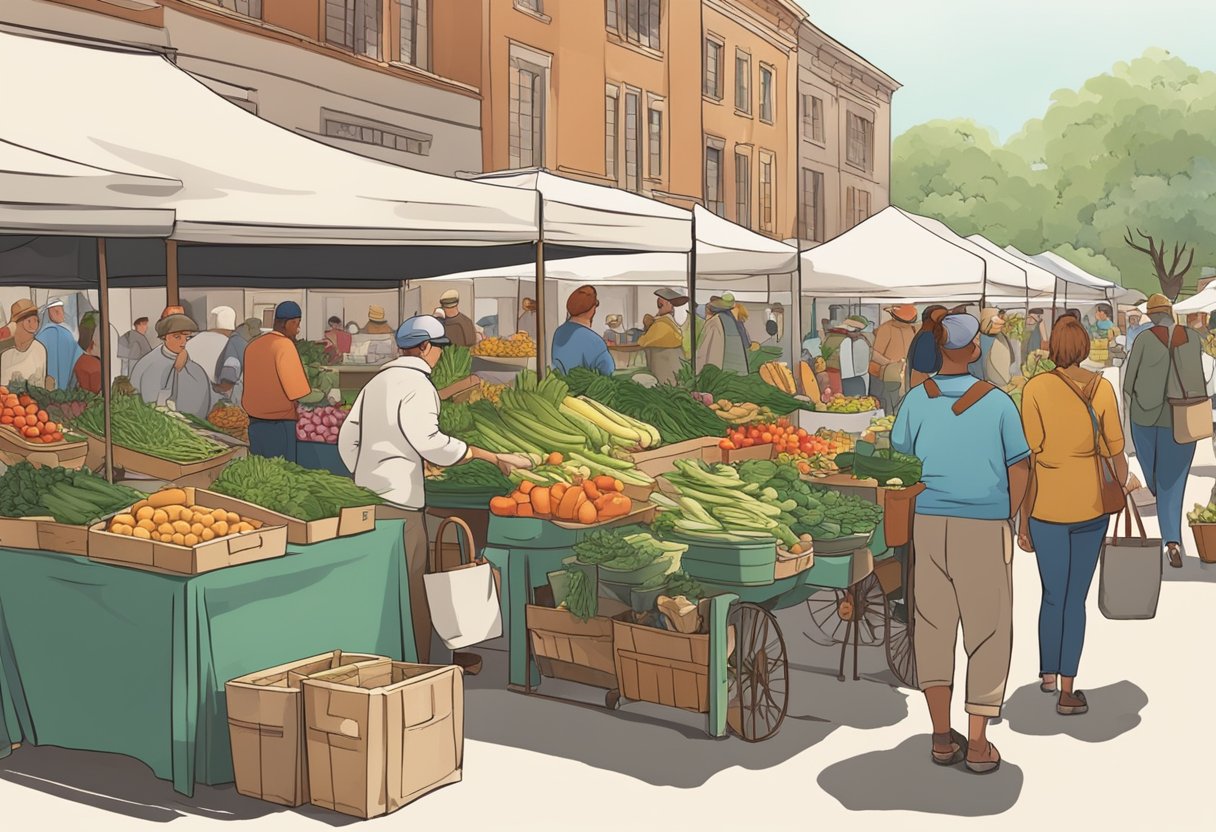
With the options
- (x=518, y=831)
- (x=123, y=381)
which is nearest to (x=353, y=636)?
(x=518, y=831)

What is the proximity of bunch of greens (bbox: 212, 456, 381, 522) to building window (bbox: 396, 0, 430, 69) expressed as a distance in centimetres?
1754

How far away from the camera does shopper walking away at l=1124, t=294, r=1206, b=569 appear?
436 inches

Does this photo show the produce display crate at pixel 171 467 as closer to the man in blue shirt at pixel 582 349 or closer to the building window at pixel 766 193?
the man in blue shirt at pixel 582 349

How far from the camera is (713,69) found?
→ 3869 centimetres

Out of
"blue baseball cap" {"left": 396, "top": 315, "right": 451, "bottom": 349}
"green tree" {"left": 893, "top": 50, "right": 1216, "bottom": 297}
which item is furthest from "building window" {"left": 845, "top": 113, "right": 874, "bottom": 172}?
"blue baseball cap" {"left": 396, "top": 315, "right": 451, "bottom": 349}

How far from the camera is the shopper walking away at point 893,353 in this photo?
15156 mm

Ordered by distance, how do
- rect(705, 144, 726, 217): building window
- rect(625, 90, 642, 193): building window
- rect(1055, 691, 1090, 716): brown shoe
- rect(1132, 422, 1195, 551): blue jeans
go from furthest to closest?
rect(705, 144, 726, 217): building window < rect(625, 90, 642, 193): building window < rect(1132, 422, 1195, 551): blue jeans < rect(1055, 691, 1090, 716): brown shoe

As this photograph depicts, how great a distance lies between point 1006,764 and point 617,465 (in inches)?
120

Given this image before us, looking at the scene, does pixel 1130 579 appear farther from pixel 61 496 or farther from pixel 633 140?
pixel 633 140

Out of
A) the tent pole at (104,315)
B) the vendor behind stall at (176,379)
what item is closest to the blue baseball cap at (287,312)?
the vendor behind stall at (176,379)

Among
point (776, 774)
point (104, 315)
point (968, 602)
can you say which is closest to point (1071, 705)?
point (968, 602)

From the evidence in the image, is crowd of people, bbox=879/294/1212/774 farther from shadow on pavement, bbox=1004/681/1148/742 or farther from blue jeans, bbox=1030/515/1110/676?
shadow on pavement, bbox=1004/681/1148/742

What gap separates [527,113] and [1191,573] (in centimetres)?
1911

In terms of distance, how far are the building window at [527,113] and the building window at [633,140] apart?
4.69 metres
